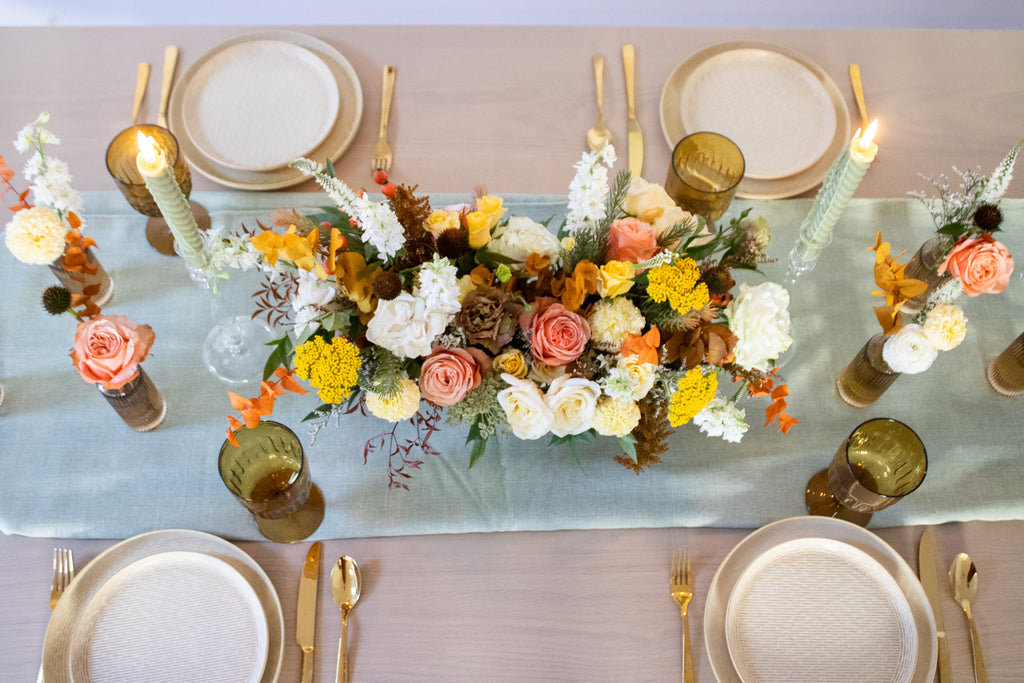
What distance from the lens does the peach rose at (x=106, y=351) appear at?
3.02 feet

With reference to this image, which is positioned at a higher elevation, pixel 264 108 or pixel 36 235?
pixel 264 108

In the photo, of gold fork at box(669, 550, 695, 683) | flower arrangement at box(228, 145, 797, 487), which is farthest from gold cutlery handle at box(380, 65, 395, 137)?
gold fork at box(669, 550, 695, 683)

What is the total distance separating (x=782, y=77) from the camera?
1444mm

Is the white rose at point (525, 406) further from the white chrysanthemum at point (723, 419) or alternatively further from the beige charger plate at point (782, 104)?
the beige charger plate at point (782, 104)

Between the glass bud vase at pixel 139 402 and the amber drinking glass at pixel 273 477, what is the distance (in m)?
0.18

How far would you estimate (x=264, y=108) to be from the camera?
4.55 ft

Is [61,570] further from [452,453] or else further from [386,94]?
[386,94]

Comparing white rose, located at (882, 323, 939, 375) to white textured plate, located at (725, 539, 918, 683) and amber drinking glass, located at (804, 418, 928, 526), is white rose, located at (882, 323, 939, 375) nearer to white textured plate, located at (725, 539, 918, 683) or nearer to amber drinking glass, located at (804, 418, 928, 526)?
amber drinking glass, located at (804, 418, 928, 526)

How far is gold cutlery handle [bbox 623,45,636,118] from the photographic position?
4.68ft

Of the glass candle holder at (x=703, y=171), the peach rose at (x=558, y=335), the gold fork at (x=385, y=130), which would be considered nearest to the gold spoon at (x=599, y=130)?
the glass candle holder at (x=703, y=171)

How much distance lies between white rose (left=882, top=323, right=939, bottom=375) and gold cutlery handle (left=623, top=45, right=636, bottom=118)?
0.68 m

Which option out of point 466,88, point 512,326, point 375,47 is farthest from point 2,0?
point 512,326

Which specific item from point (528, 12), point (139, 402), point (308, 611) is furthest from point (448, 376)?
point (528, 12)

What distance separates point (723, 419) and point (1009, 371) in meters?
0.60
